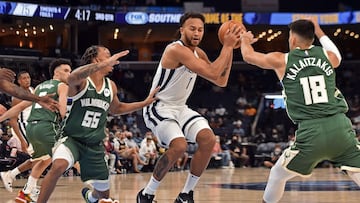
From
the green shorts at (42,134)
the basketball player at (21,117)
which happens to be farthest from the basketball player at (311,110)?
the basketball player at (21,117)

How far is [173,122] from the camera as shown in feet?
20.7

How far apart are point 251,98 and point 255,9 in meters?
4.87

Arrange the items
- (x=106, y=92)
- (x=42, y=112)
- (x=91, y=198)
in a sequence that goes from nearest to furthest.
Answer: (x=106, y=92)
(x=91, y=198)
(x=42, y=112)

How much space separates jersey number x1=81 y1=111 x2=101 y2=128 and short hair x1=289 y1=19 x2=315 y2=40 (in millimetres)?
1872

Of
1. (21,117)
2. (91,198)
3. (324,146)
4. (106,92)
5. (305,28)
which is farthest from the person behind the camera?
(21,117)

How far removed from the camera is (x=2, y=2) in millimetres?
23938

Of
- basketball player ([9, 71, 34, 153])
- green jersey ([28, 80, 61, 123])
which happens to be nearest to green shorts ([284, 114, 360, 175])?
green jersey ([28, 80, 61, 123])

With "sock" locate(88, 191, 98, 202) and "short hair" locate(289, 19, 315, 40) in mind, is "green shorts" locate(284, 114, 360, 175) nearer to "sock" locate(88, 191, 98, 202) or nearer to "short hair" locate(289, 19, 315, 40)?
"short hair" locate(289, 19, 315, 40)

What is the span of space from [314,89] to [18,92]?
2.47 m

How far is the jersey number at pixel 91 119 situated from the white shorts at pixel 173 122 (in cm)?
68

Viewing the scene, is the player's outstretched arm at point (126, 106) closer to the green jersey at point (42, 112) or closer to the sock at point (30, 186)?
the green jersey at point (42, 112)

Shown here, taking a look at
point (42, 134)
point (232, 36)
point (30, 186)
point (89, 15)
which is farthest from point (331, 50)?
point (89, 15)

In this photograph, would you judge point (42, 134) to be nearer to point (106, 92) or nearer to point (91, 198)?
point (91, 198)

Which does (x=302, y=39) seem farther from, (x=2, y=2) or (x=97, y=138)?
(x=2, y=2)
